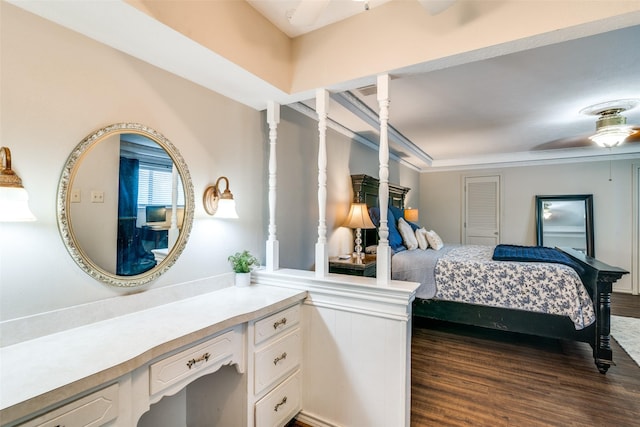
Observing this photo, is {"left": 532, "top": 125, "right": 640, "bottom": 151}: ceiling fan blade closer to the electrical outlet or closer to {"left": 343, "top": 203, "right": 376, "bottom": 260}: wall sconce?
{"left": 343, "top": 203, "right": 376, "bottom": 260}: wall sconce

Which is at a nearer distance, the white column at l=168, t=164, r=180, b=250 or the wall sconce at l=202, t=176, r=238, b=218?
the white column at l=168, t=164, r=180, b=250

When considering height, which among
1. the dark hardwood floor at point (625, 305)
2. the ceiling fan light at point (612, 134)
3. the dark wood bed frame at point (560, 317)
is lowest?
the dark hardwood floor at point (625, 305)

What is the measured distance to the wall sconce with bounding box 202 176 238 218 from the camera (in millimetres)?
1891

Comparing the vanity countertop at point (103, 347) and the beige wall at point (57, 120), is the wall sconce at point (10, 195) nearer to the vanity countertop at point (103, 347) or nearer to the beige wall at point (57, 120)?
the beige wall at point (57, 120)

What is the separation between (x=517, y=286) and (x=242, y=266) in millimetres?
2511

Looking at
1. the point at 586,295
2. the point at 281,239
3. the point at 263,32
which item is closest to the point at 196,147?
the point at 263,32

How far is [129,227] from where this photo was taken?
1518mm

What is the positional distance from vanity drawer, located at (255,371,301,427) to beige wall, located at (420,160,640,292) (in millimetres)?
5376

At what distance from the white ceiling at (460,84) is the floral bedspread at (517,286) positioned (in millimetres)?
1617

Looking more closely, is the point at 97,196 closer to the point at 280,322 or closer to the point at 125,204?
the point at 125,204

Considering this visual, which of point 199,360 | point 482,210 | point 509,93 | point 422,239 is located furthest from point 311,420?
point 482,210

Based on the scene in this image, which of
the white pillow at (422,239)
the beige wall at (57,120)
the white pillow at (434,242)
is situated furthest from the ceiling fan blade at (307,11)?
the white pillow at (434,242)

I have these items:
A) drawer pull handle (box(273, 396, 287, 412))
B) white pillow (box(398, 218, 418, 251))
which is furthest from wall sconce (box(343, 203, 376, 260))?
drawer pull handle (box(273, 396, 287, 412))

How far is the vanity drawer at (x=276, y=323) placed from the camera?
1.56m
